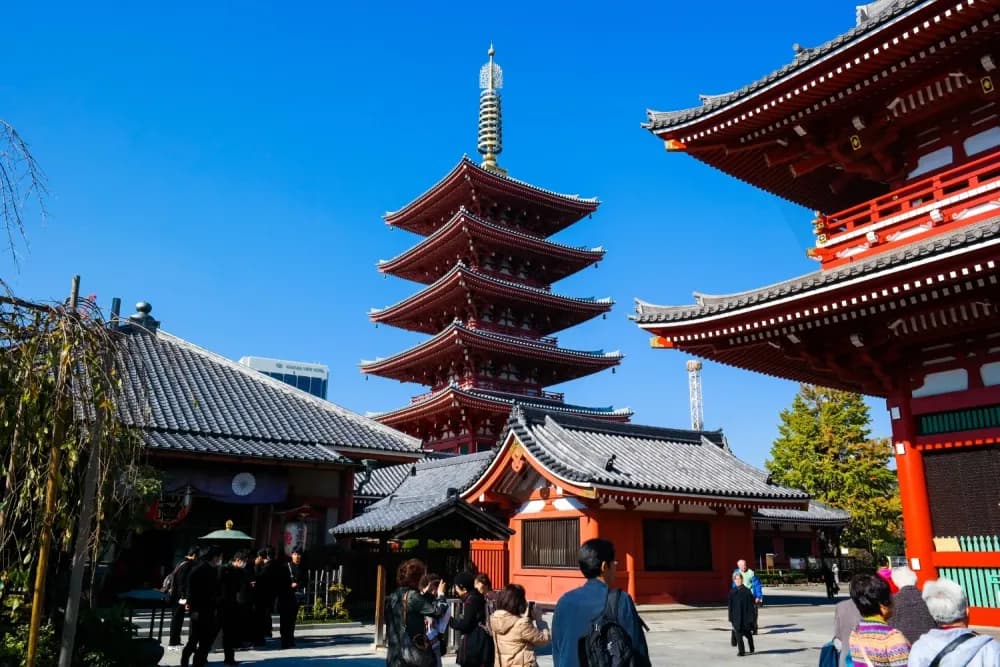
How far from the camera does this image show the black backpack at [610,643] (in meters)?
4.11

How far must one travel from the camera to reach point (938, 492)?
36.2 feet

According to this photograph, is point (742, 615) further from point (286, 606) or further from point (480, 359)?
point (480, 359)

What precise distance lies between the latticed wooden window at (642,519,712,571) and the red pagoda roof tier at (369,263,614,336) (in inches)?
702

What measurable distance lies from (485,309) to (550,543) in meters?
19.2

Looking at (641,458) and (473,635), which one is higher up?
(641,458)

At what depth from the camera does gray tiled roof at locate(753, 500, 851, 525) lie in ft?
108

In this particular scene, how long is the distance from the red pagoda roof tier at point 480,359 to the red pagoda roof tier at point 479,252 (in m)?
4.69

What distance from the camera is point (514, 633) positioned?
6000 millimetres

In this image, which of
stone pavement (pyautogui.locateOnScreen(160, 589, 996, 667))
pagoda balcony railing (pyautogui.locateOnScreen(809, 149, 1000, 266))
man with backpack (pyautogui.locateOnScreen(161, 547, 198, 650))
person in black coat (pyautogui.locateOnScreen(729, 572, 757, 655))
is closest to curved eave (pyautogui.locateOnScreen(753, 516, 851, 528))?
stone pavement (pyautogui.locateOnScreen(160, 589, 996, 667))

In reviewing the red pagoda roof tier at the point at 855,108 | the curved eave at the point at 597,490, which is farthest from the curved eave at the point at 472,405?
the red pagoda roof tier at the point at 855,108

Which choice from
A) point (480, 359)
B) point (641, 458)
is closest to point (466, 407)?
point (480, 359)

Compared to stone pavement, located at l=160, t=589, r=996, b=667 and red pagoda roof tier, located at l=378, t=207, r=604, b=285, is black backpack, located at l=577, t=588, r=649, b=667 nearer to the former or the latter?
stone pavement, located at l=160, t=589, r=996, b=667

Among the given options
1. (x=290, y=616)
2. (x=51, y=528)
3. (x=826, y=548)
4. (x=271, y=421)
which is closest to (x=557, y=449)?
(x=271, y=421)

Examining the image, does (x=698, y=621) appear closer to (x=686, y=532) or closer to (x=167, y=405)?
(x=686, y=532)
